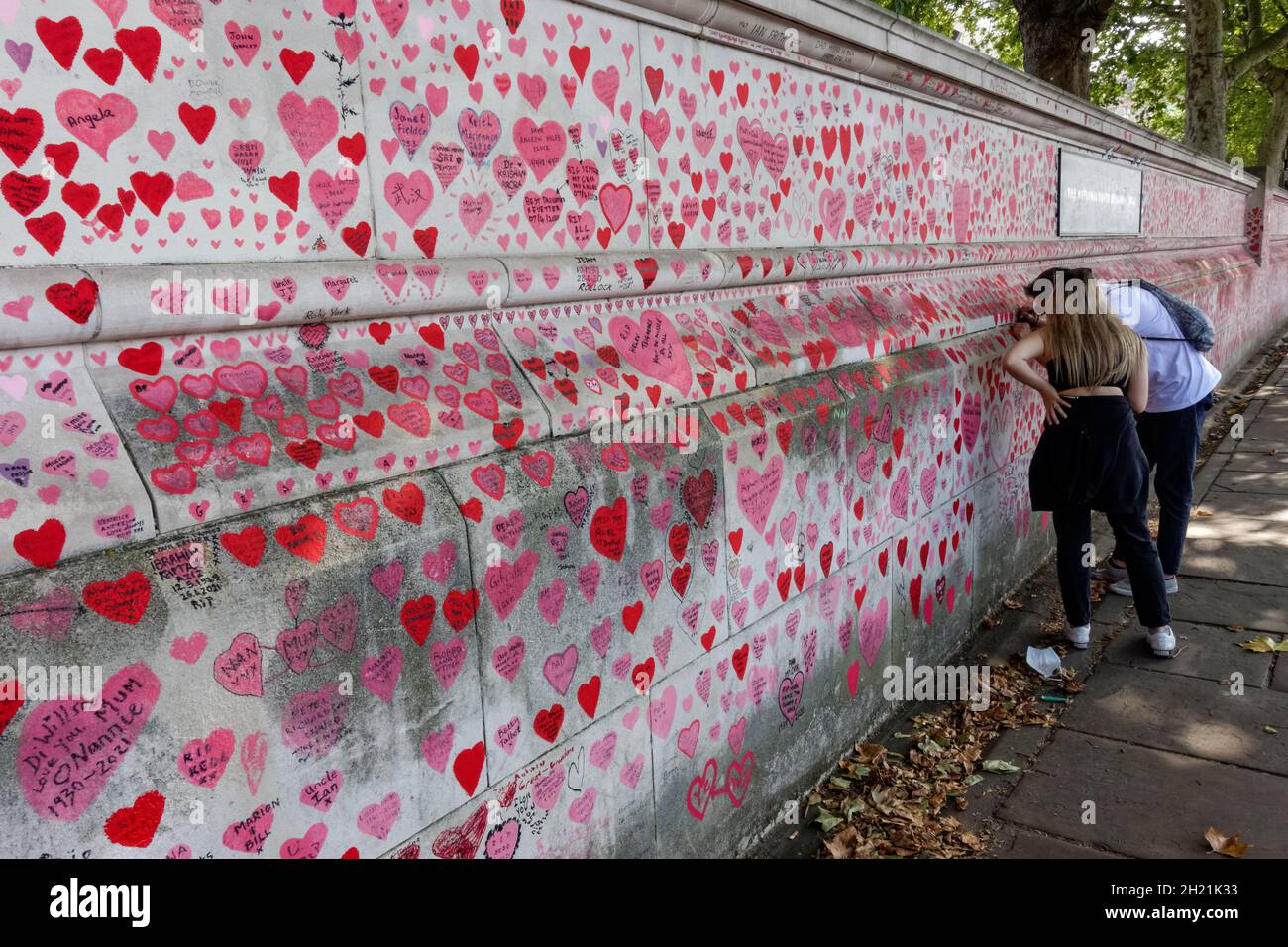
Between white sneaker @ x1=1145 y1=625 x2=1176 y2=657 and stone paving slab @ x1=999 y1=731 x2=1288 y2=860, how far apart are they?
3.04ft

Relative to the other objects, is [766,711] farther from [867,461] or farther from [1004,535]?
[1004,535]

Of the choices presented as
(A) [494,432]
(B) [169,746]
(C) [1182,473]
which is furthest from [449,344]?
(C) [1182,473]

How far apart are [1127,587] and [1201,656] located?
908 mm

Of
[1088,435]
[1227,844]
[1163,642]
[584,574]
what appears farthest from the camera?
[1163,642]

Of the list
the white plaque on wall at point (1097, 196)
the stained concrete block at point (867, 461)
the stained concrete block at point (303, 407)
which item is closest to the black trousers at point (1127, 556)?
the stained concrete block at point (867, 461)

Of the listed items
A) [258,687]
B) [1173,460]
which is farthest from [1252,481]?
[258,687]

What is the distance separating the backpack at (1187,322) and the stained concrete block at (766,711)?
221 cm

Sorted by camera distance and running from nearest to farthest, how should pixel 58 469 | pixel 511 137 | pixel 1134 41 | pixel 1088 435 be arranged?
1. pixel 58 469
2. pixel 511 137
3. pixel 1088 435
4. pixel 1134 41

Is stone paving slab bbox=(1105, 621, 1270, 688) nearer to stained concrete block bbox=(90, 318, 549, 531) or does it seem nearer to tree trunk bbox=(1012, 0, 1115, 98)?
stained concrete block bbox=(90, 318, 549, 531)

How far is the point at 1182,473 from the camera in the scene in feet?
15.9

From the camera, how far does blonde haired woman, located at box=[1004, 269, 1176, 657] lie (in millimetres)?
4152

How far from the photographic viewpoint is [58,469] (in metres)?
1.50

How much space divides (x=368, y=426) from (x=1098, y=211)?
687cm

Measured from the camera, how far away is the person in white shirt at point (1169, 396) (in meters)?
4.61
